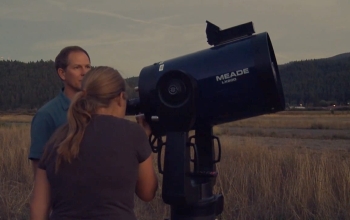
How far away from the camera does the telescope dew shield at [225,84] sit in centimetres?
291

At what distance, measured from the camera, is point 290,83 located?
325 ft

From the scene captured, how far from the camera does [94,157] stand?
228 centimetres

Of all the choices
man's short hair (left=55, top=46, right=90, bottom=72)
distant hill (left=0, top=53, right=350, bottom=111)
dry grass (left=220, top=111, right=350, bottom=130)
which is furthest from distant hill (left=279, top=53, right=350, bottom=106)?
man's short hair (left=55, top=46, right=90, bottom=72)

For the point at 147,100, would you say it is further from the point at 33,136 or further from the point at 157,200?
the point at 157,200

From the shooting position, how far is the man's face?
134 inches

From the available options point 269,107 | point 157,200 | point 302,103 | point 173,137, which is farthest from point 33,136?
point 302,103

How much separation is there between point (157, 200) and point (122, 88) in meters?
4.19

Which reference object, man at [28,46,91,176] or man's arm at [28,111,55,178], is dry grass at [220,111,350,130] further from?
man's arm at [28,111,55,178]

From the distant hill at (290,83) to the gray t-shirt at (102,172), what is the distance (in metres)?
66.1

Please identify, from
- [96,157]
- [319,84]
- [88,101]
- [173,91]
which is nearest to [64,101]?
[173,91]

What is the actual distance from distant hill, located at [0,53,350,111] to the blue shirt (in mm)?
65037

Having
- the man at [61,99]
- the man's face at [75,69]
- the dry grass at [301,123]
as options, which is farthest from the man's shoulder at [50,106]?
the dry grass at [301,123]

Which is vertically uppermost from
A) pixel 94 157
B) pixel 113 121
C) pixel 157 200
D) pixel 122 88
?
pixel 122 88

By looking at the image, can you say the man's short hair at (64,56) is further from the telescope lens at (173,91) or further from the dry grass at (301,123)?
the dry grass at (301,123)
